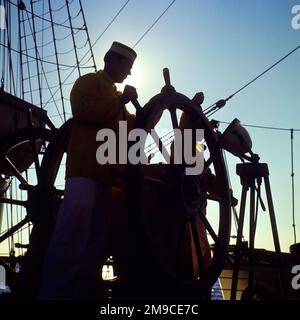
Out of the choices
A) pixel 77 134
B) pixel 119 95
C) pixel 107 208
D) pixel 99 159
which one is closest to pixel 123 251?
pixel 107 208

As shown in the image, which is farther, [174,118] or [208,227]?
[208,227]

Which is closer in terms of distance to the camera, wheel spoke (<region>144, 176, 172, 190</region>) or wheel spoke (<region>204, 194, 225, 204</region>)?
wheel spoke (<region>144, 176, 172, 190</region>)

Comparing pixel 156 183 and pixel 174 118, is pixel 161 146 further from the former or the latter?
pixel 156 183

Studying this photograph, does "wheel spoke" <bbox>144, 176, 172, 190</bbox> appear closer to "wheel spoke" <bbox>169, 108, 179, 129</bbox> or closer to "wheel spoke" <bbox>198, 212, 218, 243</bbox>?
"wheel spoke" <bbox>169, 108, 179, 129</bbox>

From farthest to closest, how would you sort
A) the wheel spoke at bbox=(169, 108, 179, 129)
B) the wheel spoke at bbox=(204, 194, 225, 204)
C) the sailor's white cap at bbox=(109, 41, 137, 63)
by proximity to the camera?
the wheel spoke at bbox=(204, 194, 225, 204)
the wheel spoke at bbox=(169, 108, 179, 129)
the sailor's white cap at bbox=(109, 41, 137, 63)

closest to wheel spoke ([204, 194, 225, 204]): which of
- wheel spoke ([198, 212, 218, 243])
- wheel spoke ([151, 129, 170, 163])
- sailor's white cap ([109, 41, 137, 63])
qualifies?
wheel spoke ([198, 212, 218, 243])

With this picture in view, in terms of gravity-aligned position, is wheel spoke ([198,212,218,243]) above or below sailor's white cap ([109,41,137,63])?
below

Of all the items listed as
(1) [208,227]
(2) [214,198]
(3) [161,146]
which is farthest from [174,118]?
(1) [208,227]

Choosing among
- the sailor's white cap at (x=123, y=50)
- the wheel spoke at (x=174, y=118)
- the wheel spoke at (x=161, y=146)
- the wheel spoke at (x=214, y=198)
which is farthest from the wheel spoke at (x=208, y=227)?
the sailor's white cap at (x=123, y=50)

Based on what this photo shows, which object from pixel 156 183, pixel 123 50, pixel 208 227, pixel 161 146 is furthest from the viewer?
pixel 208 227

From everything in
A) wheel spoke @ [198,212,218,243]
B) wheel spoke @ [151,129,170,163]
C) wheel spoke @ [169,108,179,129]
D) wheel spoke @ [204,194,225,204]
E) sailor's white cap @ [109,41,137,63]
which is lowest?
wheel spoke @ [198,212,218,243]

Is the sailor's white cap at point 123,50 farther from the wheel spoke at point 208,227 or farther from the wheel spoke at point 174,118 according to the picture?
the wheel spoke at point 208,227

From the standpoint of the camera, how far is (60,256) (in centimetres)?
236
